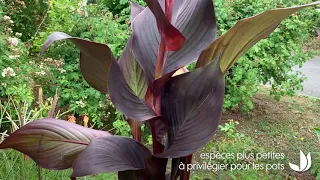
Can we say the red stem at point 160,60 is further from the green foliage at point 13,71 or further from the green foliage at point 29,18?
the green foliage at point 29,18

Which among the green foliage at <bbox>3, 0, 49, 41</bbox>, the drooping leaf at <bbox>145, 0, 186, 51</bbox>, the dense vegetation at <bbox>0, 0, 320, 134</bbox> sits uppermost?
the green foliage at <bbox>3, 0, 49, 41</bbox>

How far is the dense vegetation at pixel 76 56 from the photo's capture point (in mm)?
2733

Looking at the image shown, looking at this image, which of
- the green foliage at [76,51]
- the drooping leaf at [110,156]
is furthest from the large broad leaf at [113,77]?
the green foliage at [76,51]

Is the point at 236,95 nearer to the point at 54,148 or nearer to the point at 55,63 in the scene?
the point at 55,63

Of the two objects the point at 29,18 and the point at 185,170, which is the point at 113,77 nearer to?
the point at 185,170

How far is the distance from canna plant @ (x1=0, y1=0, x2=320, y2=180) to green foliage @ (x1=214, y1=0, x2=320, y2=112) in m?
2.44

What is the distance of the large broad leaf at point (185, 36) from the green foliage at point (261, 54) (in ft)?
7.96

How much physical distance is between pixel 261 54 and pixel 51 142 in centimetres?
295

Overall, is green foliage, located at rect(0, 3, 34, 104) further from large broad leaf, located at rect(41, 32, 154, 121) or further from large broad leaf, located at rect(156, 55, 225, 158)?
large broad leaf, located at rect(156, 55, 225, 158)

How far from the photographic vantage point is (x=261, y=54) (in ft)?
11.6

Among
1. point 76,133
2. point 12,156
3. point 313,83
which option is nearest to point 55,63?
point 12,156

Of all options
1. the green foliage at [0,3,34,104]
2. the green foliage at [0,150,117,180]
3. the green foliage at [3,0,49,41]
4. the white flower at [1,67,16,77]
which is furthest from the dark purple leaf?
the green foliage at [3,0,49,41]

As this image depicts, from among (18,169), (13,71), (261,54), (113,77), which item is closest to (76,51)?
(13,71)

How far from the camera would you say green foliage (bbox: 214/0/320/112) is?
11.1ft
